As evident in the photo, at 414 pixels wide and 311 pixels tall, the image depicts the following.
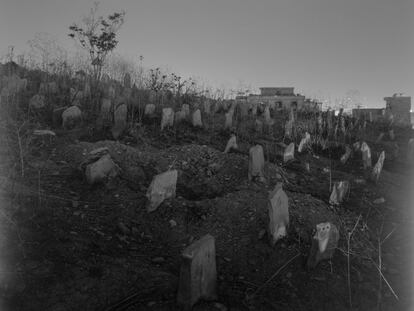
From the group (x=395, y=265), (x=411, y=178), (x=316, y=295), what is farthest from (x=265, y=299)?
(x=411, y=178)

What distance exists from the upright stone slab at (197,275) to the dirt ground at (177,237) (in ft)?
0.18

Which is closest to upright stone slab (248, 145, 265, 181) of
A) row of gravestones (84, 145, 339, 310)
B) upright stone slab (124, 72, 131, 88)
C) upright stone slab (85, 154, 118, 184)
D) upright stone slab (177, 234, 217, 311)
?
row of gravestones (84, 145, 339, 310)

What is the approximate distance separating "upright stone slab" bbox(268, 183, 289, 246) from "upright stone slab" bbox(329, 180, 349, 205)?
0.84 m

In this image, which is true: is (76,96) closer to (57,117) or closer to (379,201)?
(57,117)

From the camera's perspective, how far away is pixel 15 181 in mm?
2781

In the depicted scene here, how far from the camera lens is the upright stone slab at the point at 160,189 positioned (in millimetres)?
2787

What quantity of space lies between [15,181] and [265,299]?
1.93 m

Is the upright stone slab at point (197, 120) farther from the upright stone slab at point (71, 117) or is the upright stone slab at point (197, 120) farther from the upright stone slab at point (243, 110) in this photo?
the upright stone slab at point (243, 110)

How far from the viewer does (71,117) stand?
15.5 feet

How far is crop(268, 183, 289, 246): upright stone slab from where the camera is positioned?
247cm

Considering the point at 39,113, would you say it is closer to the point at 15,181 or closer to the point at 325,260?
the point at 15,181

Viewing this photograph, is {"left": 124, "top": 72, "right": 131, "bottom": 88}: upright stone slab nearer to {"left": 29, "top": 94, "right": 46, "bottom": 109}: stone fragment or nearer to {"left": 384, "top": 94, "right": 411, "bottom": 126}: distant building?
{"left": 29, "top": 94, "right": 46, "bottom": 109}: stone fragment

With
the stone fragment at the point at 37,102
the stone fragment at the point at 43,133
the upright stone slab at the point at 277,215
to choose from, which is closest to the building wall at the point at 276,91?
the stone fragment at the point at 37,102

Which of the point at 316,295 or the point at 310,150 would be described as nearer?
the point at 316,295
